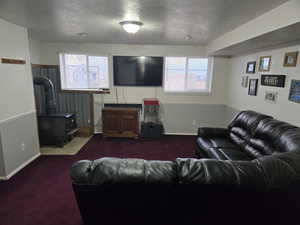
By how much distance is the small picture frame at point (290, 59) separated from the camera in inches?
102

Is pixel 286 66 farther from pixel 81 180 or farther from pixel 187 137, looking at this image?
pixel 81 180

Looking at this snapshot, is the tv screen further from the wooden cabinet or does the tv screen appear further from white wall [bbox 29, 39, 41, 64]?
white wall [bbox 29, 39, 41, 64]

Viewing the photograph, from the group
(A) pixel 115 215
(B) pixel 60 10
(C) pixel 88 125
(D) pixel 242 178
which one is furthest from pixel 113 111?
(D) pixel 242 178

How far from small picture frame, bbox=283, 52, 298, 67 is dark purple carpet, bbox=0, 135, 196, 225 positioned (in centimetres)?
228

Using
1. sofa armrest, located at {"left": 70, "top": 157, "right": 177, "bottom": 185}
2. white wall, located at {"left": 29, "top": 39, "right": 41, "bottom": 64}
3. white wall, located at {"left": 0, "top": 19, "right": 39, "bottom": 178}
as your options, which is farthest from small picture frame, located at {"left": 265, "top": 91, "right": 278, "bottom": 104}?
white wall, located at {"left": 29, "top": 39, "right": 41, "bottom": 64}

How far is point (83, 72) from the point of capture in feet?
15.9

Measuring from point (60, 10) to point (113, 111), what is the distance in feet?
8.68

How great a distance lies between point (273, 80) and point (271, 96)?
27 centimetres

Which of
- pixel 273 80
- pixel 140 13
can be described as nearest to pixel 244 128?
pixel 273 80

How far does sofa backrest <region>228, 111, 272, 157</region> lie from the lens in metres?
2.86

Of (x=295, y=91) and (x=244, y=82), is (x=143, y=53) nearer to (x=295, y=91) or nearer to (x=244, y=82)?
(x=244, y=82)

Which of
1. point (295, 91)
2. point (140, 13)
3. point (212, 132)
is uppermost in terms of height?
point (140, 13)

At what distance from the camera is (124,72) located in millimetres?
4766

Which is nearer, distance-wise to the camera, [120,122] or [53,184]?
[53,184]
